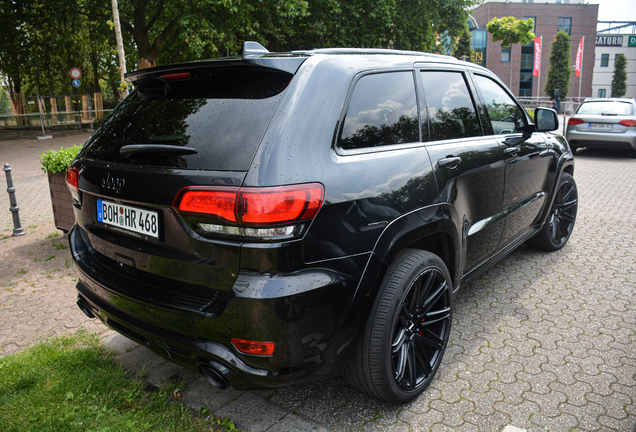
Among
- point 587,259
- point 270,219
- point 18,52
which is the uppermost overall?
point 18,52

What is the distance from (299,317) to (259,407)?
1005 millimetres

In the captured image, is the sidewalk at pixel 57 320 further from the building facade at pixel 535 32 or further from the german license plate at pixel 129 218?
the building facade at pixel 535 32

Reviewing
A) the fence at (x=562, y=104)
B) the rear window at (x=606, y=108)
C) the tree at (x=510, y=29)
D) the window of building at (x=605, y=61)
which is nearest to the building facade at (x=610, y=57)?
the window of building at (x=605, y=61)

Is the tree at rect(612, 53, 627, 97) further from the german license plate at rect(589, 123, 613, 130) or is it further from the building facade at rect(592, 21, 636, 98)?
the german license plate at rect(589, 123, 613, 130)

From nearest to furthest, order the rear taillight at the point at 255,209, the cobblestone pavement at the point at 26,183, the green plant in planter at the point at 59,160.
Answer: the rear taillight at the point at 255,209 → the green plant in planter at the point at 59,160 → the cobblestone pavement at the point at 26,183

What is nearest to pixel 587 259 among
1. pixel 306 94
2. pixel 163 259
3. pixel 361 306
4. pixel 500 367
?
pixel 500 367

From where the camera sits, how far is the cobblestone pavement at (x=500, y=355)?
99.8 inches

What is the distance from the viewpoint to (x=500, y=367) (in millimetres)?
2996

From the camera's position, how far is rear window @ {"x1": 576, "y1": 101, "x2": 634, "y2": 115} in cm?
1307

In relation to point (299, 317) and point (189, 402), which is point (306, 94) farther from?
point (189, 402)

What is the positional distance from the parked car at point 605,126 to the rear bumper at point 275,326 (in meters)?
13.5

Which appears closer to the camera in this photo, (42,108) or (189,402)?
(189,402)

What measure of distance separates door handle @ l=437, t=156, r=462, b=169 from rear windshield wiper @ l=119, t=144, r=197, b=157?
1439 millimetres

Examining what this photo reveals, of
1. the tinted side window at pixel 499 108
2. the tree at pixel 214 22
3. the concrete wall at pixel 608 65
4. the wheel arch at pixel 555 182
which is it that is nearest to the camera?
the tinted side window at pixel 499 108
